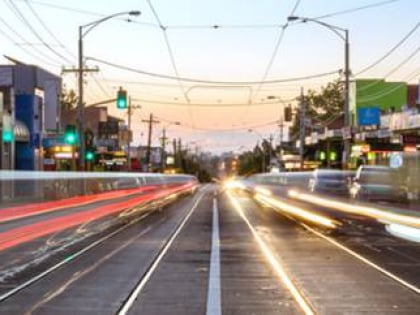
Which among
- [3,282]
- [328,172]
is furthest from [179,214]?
[3,282]

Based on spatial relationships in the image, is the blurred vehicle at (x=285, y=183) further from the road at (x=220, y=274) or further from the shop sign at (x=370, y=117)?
the road at (x=220, y=274)

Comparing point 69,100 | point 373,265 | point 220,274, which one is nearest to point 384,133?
point 373,265

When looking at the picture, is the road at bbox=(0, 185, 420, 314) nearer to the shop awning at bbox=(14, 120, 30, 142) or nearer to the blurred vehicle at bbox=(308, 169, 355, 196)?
the blurred vehicle at bbox=(308, 169, 355, 196)

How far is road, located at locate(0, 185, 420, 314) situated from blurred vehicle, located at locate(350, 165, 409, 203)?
1614cm

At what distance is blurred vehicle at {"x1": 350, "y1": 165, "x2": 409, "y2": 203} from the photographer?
41.5 metres

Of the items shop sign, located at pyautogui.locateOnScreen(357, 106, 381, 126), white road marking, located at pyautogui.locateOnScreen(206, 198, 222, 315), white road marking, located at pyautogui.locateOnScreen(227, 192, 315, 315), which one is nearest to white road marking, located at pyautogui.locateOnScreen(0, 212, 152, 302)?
white road marking, located at pyautogui.locateOnScreen(206, 198, 222, 315)

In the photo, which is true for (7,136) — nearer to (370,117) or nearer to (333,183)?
(333,183)

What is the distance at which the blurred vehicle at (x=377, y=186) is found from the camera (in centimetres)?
4150

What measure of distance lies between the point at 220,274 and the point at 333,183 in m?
33.5

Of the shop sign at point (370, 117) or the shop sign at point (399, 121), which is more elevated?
the shop sign at point (370, 117)

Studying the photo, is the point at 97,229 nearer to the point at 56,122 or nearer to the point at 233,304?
the point at 233,304

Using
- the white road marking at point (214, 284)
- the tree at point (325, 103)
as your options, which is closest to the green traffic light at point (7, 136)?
the white road marking at point (214, 284)

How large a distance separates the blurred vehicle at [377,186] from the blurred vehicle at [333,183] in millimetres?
4425

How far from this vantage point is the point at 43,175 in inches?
985
